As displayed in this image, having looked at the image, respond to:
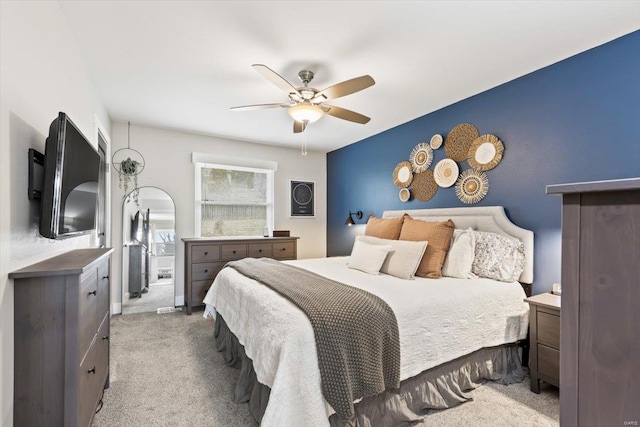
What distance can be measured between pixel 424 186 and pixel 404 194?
32 cm

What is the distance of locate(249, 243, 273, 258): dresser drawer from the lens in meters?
4.27

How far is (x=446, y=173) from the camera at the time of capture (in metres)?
3.33

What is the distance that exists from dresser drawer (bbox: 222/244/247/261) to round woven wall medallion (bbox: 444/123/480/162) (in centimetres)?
289

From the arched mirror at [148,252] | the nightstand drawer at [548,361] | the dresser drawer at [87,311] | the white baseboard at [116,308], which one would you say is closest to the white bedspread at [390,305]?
the nightstand drawer at [548,361]

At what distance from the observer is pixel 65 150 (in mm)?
1401

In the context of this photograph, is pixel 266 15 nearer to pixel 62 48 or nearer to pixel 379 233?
pixel 62 48

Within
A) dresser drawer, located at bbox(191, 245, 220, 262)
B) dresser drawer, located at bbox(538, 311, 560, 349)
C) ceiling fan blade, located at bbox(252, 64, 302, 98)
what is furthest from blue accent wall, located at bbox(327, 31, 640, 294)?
dresser drawer, located at bbox(191, 245, 220, 262)

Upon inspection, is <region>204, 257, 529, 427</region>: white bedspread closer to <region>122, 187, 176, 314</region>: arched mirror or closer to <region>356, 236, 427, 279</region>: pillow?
<region>356, 236, 427, 279</region>: pillow

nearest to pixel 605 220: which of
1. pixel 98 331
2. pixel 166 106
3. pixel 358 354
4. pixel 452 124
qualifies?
pixel 358 354

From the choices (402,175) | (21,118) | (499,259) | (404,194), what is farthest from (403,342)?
(402,175)

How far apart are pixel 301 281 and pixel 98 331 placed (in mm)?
1229

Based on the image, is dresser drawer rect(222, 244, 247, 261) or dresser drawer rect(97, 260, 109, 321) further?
dresser drawer rect(222, 244, 247, 261)

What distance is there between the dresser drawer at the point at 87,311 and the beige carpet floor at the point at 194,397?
28.4 inches

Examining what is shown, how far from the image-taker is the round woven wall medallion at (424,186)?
139 inches
